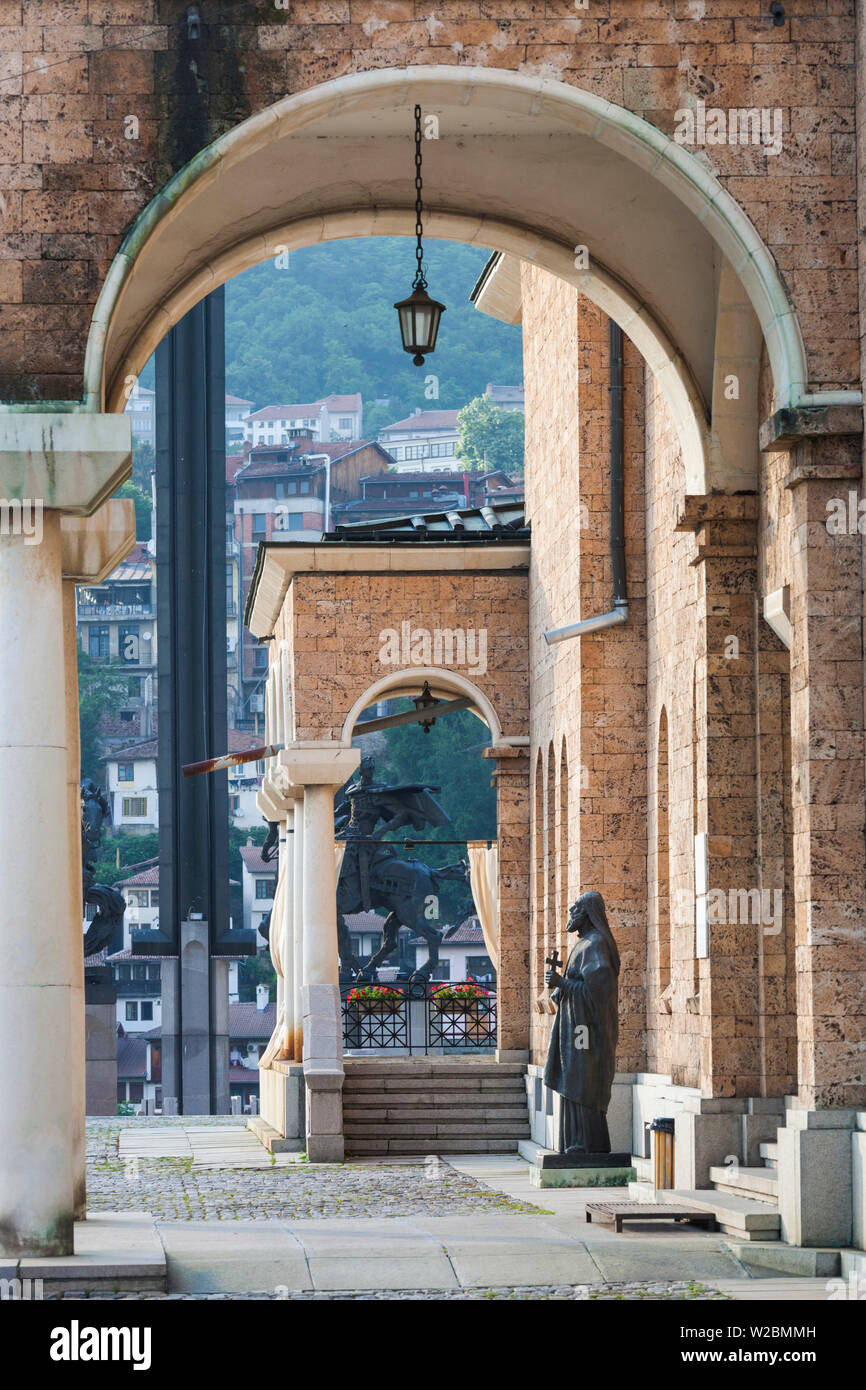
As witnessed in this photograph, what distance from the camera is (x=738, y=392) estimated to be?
1373 cm

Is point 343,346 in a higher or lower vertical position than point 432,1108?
higher

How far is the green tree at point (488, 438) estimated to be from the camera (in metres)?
114

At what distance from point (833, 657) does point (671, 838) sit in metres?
5.72

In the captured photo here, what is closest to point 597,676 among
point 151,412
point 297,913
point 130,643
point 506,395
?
point 297,913

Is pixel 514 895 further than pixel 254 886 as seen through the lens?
No

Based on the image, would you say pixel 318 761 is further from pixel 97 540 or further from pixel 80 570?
pixel 97 540

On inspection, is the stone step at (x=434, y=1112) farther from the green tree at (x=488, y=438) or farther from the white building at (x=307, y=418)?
the white building at (x=307, y=418)

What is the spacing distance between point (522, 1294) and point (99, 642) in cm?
9292

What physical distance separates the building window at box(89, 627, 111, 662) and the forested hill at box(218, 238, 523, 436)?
31.4 meters

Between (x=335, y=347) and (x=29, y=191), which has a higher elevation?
(x=335, y=347)

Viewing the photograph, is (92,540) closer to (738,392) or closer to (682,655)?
(738,392)

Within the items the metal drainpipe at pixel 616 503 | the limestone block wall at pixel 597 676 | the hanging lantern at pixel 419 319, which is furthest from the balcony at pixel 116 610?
the hanging lantern at pixel 419 319

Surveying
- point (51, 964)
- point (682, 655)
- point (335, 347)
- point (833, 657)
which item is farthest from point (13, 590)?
point (335, 347)

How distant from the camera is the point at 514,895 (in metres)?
24.5
